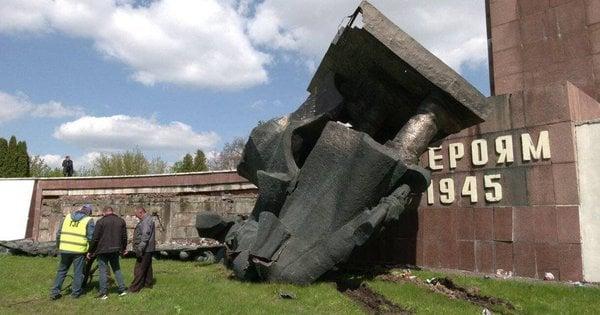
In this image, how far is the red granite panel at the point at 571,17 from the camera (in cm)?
1207

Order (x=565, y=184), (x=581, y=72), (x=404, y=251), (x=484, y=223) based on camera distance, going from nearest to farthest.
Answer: (x=565, y=184) < (x=484, y=223) < (x=404, y=251) < (x=581, y=72)

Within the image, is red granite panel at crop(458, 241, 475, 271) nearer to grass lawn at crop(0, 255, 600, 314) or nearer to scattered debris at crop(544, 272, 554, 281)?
grass lawn at crop(0, 255, 600, 314)

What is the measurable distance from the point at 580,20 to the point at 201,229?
9.84 meters

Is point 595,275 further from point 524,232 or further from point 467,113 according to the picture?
point 467,113

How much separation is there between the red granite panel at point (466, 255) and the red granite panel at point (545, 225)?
1.30m

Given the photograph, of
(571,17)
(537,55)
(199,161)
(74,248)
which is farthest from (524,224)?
(199,161)

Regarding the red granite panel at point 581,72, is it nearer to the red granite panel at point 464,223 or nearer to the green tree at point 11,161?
the red granite panel at point 464,223

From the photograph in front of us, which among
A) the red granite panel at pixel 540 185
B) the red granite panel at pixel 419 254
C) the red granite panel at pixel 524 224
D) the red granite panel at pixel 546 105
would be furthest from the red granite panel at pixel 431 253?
the red granite panel at pixel 546 105

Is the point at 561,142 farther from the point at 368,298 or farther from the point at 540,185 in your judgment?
the point at 368,298

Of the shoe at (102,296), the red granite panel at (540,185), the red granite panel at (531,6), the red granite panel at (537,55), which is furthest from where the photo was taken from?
the red granite panel at (531,6)

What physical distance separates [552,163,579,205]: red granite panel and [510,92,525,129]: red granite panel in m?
1.06

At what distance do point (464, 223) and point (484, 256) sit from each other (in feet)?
2.53

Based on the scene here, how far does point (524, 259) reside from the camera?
31.3 ft

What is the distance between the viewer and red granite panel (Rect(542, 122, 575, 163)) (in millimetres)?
9281
